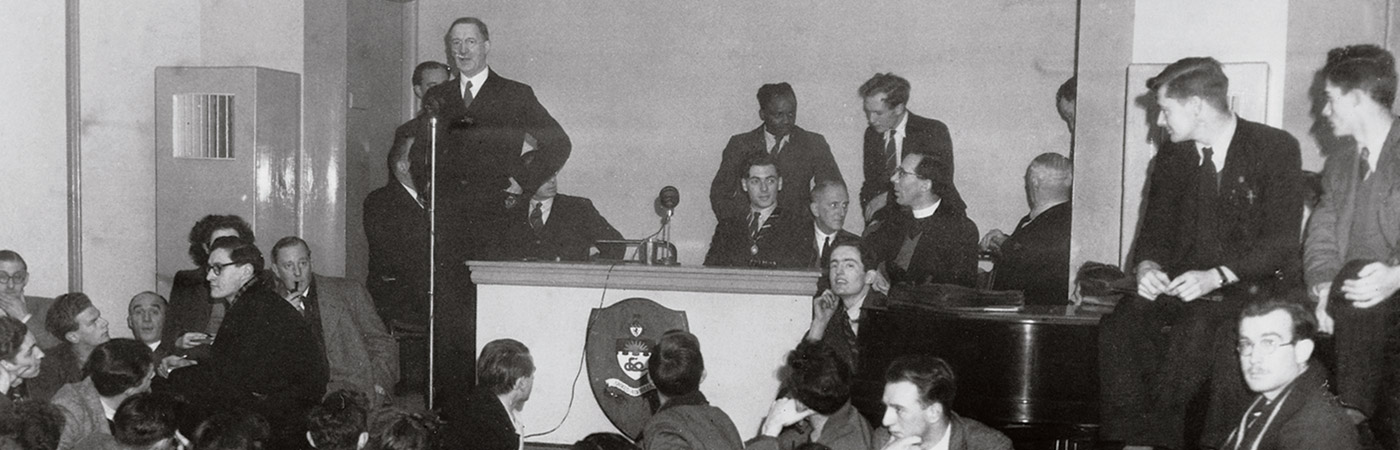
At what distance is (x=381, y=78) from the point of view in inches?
328

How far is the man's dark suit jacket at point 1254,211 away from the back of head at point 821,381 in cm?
107

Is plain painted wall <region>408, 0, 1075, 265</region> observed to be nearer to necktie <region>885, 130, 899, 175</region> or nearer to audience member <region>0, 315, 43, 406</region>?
necktie <region>885, 130, 899, 175</region>

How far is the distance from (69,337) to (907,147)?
4.17m

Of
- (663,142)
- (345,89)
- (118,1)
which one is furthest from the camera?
(663,142)

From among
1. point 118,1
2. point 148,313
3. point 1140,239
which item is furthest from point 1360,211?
point 118,1

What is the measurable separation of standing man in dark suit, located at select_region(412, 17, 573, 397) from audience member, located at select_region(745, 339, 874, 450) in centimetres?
218

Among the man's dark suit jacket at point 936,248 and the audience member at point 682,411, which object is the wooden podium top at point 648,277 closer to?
the man's dark suit jacket at point 936,248

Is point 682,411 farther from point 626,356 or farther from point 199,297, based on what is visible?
point 199,297

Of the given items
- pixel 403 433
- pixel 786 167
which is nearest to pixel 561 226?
pixel 786 167

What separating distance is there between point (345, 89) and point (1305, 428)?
5.83 metres

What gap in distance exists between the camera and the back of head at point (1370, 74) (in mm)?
3945

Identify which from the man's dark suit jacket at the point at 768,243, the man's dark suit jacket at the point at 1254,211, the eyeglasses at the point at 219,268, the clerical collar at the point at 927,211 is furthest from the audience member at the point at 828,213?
the eyeglasses at the point at 219,268

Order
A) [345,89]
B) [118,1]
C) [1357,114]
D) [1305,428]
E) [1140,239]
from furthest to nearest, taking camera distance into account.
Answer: [345,89]
[118,1]
[1140,239]
[1357,114]
[1305,428]

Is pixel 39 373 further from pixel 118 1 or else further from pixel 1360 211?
pixel 1360 211
